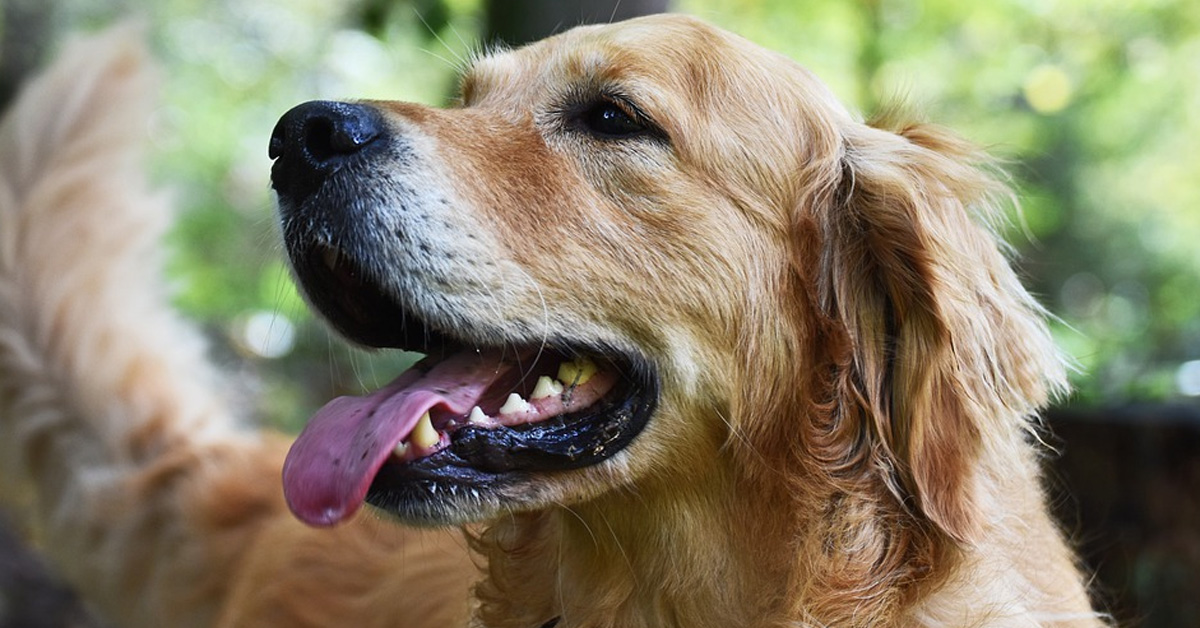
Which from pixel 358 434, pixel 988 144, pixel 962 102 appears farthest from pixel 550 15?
pixel 962 102

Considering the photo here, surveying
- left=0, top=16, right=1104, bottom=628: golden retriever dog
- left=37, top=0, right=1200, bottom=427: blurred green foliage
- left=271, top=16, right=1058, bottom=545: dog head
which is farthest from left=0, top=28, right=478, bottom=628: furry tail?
left=37, top=0, right=1200, bottom=427: blurred green foliage

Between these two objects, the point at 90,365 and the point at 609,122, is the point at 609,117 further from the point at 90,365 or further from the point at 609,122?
the point at 90,365

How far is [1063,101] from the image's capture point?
1166 centimetres

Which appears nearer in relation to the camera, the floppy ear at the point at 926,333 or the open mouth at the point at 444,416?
the open mouth at the point at 444,416

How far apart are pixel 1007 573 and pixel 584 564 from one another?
100 cm

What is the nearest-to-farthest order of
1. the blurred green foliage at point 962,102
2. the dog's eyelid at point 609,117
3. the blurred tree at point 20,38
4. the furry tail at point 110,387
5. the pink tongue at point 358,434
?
the pink tongue at point 358,434 < the dog's eyelid at point 609,117 < the furry tail at point 110,387 < the blurred tree at point 20,38 < the blurred green foliage at point 962,102

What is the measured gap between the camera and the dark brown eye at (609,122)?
2.52 m

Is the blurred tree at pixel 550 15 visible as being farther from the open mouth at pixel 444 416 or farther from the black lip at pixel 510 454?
the black lip at pixel 510 454

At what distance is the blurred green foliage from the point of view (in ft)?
33.0

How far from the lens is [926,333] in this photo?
2.45 meters

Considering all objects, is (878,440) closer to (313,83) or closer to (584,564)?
(584,564)

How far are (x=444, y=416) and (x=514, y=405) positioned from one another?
0.49ft

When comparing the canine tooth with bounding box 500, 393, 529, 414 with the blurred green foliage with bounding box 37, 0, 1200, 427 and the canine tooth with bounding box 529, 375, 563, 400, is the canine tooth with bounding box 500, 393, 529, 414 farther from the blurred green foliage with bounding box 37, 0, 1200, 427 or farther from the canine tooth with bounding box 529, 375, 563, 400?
the blurred green foliage with bounding box 37, 0, 1200, 427

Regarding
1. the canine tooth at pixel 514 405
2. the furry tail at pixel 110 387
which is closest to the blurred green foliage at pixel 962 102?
the furry tail at pixel 110 387
